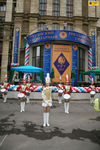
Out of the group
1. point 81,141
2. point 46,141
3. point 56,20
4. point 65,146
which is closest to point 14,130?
point 46,141

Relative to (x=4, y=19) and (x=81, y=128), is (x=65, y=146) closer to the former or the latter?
(x=81, y=128)

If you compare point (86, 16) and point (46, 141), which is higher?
point (86, 16)

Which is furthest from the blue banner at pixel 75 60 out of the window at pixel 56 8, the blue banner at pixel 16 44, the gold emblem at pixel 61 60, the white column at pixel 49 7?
the window at pixel 56 8

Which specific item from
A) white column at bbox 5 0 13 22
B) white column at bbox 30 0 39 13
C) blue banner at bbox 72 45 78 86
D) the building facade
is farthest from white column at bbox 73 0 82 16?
white column at bbox 5 0 13 22

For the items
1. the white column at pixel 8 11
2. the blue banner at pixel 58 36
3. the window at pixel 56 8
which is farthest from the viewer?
the white column at pixel 8 11

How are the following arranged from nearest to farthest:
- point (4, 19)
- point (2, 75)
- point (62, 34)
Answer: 1. point (62, 34)
2. point (2, 75)
3. point (4, 19)

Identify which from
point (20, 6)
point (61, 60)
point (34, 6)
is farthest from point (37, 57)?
point (20, 6)

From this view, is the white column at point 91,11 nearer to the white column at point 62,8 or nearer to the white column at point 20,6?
the white column at point 62,8

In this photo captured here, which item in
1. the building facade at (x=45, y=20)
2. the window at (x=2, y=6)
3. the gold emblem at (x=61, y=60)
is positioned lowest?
the gold emblem at (x=61, y=60)

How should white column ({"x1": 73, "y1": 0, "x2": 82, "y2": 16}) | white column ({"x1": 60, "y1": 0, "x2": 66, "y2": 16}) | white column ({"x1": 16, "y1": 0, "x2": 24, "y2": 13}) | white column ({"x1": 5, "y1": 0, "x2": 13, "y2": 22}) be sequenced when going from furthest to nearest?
1. white column ({"x1": 5, "y1": 0, "x2": 13, "y2": 22})
2. white column ({"x1": 60, "y1": 0, "x2": 66, "y2": 16})
3. white column ({"x1": 73, "y1": 0, "x2": 82, "y2": 16})
4. white column ({"x1": 16, "y1": 0, "x2": 24, "y2": 13})

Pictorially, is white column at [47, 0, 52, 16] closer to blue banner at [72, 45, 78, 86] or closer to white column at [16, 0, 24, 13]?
white column at [16, 0, 24, 13]

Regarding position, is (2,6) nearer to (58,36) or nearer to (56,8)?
(56,8)

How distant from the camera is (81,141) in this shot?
10.5 ft

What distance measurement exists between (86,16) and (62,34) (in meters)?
14.5
